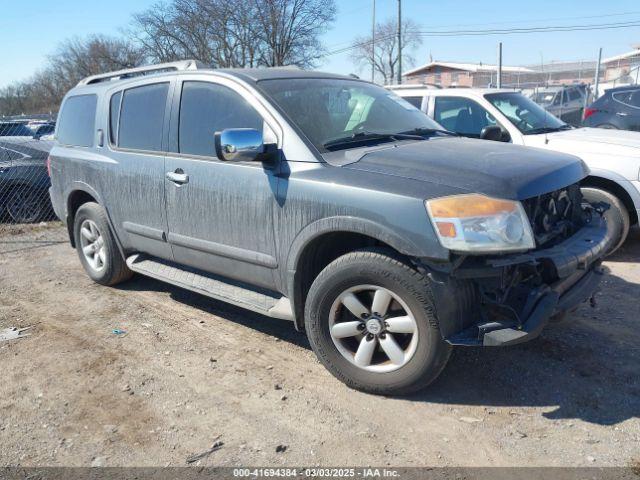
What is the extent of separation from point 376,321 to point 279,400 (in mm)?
761

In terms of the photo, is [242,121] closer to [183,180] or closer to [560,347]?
[183,180]

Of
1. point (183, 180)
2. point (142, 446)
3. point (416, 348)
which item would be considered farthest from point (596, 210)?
point (142, 446)

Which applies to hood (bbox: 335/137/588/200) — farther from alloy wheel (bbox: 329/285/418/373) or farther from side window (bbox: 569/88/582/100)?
side window (bbox: 569/88/582/100)

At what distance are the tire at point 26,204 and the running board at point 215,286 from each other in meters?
4.77

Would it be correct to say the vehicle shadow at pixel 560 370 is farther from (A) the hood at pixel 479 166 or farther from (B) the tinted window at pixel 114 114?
(B) the tinted window at pixel 114 114

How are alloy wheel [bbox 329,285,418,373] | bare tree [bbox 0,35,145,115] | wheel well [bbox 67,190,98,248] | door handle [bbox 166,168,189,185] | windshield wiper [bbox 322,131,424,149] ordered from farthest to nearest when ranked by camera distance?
1. bare tree [bbox 0,35,145,115]
2. wheel well [bbox 67,190,98,248]
3. door handle [bbox 166,168,189,185]
4. windshield wiper [bbox 322,131,424,149]
5. alloy wheel [bbox 329,285,418,373]

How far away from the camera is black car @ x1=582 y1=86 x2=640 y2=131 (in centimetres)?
1092

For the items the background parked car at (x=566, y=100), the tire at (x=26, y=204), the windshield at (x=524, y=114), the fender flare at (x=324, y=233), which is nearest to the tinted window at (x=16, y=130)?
the tire at (x=26, y=204)

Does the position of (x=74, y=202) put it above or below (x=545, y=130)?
below

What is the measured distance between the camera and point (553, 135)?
6293 millimetres

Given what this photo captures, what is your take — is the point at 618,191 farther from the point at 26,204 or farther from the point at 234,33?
the point at 234,33

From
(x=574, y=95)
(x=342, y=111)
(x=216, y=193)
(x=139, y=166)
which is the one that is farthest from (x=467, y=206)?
(x=574, y=95)

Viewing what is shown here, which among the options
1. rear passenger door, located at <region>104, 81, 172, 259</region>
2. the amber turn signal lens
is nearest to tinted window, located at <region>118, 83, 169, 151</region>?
rear passenger door, located at <region>104, 81, 172, 259</region>

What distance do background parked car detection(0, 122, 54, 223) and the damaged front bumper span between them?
306 inches
